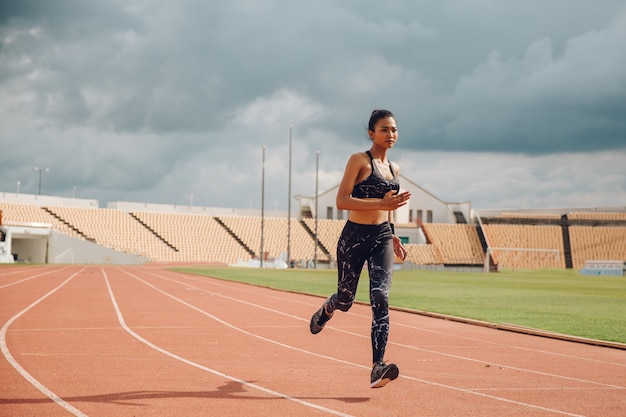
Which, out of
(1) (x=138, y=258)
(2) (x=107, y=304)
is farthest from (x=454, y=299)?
(1) (x=138, y=258)

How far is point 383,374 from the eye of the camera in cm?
581

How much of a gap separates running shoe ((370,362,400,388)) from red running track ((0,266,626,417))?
153 mm

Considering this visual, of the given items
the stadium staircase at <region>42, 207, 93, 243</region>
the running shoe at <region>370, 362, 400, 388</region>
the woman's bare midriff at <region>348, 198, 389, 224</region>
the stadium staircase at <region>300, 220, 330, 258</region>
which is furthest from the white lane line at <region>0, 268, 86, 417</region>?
the stadium staircase at <region>300, 220, 330, 258</region>

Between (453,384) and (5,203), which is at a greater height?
(5,203)

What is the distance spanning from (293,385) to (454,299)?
51.1ft

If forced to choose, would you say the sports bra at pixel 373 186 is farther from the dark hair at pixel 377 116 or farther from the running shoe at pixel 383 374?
the running shoe at pixel 383 374

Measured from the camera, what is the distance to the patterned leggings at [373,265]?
6.14m

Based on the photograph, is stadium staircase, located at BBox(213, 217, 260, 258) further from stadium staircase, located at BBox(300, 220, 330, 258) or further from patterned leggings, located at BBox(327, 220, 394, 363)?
patterned leggings, located at BBox(327, 220, 394, 363)

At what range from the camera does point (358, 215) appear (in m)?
6.38

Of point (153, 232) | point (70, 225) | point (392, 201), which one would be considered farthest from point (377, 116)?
point (153, 232)

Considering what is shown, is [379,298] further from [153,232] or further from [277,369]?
[153,232]

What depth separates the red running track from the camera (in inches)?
218

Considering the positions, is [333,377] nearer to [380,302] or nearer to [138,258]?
[380,302]

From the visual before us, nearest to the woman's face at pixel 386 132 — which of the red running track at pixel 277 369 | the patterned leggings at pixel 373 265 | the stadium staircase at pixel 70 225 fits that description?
the patterned leggings at pixel 373 265
